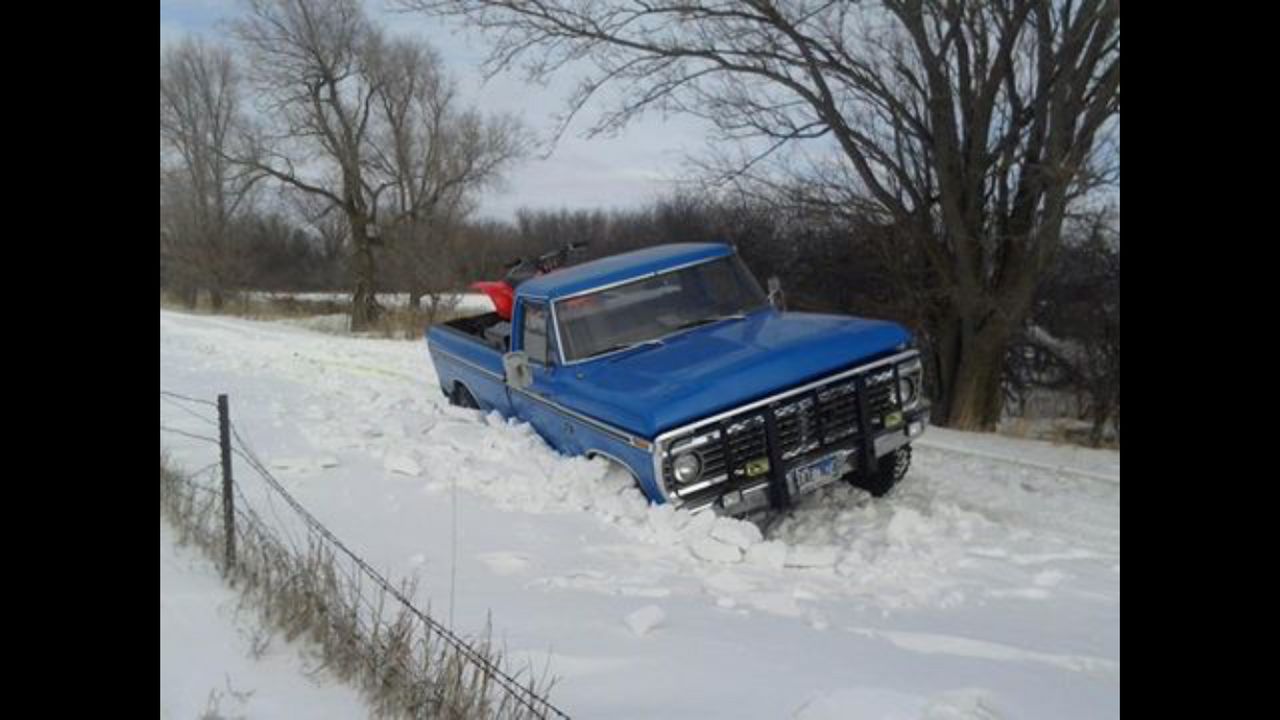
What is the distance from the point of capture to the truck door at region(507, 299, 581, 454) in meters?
6.60

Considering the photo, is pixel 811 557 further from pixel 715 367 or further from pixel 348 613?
pixel 348 613

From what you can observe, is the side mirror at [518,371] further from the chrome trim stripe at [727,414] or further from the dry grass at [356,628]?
the dry grass at [356,628]

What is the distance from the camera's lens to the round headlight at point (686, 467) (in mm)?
5367

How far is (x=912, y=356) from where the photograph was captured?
623 centimetres

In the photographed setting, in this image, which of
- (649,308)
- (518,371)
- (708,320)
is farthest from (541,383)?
(708,320)

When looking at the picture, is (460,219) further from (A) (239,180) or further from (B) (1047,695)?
(B) (1047,695)

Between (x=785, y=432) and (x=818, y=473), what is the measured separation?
334 millimetres

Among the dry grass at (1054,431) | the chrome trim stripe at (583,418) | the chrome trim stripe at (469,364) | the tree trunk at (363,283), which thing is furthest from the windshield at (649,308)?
the tree trunk at (363,283)

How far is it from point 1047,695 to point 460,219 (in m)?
30.4

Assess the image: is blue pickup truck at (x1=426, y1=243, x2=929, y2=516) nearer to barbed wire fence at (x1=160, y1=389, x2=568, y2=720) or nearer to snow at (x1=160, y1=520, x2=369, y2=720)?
barbed wire fence at (x1=160, y1=389, x2=568, y2=720)

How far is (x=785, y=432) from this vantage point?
5.61 meters

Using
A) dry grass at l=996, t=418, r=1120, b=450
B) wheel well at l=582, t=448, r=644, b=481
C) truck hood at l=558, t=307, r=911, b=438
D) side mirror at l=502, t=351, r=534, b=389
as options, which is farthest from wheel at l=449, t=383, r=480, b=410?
dry grass at l=996, t=418, r=1120, b=450
